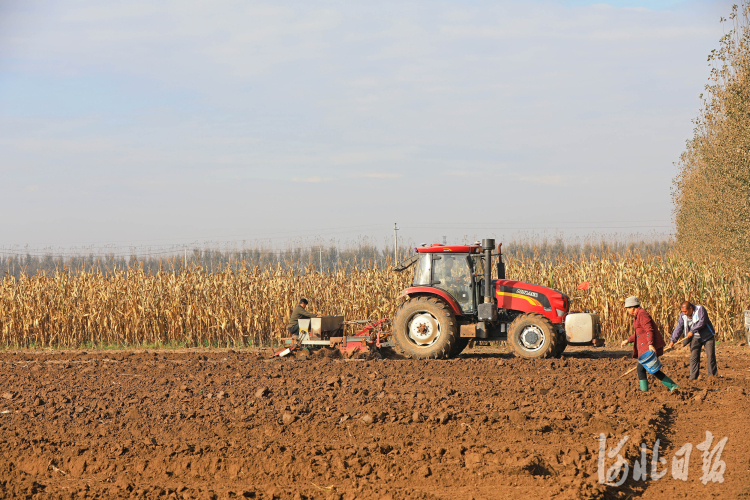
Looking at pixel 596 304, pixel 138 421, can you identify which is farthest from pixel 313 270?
pixel 138 421

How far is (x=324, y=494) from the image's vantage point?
18.5 ft

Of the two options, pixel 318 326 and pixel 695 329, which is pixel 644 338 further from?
pixel 318 326

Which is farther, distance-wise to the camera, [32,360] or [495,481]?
[32,360]

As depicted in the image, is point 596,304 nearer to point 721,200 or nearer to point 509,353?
point 509,353

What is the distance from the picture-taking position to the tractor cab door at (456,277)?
12781 mm

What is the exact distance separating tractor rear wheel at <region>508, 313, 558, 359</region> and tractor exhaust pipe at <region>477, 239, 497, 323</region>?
0.47 m

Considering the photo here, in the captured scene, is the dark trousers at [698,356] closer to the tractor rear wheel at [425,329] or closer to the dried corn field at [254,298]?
the tractor rear wheel at [425,329]

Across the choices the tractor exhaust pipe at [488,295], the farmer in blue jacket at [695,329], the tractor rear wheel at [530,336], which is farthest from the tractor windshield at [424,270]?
the farmer in blue jacket at [695,329]

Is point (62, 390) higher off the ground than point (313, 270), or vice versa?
point (313, 270)

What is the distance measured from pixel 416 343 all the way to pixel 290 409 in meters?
4.64

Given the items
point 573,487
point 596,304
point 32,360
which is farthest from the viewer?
point 596,304

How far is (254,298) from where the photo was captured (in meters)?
17.4

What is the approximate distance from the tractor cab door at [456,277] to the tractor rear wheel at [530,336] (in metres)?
0.91

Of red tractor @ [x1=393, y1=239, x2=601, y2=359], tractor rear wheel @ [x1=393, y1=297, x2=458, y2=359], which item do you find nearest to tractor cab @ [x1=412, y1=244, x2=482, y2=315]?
red tractor @ [x1=393, y1=239, x2=601, y2=359]
